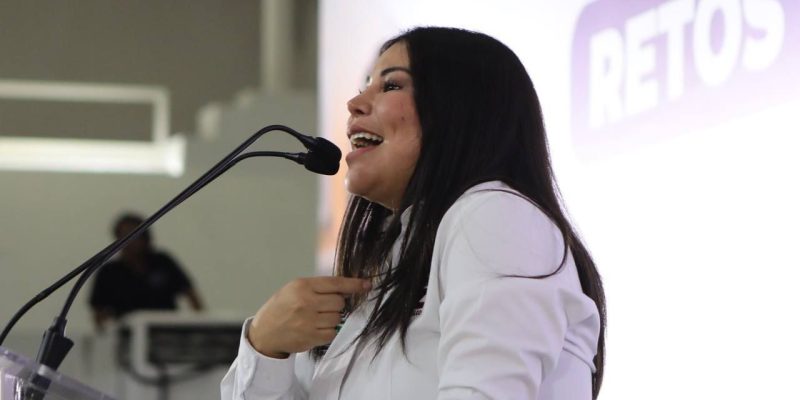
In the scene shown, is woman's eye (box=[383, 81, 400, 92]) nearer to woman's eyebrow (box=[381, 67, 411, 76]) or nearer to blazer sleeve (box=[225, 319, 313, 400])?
woman's eyebrow (box=[381, 67, 411, 76])

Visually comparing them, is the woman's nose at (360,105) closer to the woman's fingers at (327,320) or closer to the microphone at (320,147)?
the microphone at (320,147)

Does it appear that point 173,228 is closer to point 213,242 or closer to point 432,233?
point 213,242

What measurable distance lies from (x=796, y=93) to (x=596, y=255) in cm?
52

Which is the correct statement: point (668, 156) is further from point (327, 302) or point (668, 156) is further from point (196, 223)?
point (196, 223)

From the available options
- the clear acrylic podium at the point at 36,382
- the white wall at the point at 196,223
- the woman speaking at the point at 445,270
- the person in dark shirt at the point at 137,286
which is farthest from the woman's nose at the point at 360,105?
the white wall at the point at 196,223

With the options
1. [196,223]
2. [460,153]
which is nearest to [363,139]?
[460,153]

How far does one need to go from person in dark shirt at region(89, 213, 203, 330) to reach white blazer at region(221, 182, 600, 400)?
5140mm

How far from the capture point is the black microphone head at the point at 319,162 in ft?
4.84

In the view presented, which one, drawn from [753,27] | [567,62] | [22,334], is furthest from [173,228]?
[753,27]

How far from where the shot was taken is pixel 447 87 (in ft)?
4.72

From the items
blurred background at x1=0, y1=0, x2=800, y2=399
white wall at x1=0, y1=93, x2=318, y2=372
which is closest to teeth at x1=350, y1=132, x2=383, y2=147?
blurred background at x1=0, y1=0, x2=800, y2=399

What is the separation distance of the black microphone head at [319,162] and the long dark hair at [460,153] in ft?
0.30

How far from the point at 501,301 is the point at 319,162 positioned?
33 centimetres

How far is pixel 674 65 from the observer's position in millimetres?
1937
